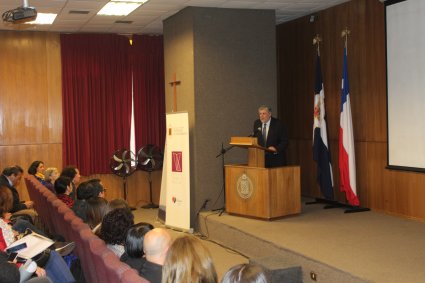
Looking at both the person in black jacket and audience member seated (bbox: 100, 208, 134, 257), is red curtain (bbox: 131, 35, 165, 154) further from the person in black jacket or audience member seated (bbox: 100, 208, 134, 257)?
audience member seated (bbox: 100, 208, 134, 257)

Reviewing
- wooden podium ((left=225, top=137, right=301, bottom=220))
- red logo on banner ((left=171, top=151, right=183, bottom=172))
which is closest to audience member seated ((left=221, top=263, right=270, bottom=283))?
wooden podium ((left=225, top=137, right=301, bottom=220))

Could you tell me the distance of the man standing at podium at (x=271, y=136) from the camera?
24.9ft

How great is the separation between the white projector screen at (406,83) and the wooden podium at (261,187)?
54.8 inches

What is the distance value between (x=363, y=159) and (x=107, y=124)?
16.6ft

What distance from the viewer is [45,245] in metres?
4.09

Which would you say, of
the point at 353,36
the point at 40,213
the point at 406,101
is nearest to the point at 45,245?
the point at 40,213

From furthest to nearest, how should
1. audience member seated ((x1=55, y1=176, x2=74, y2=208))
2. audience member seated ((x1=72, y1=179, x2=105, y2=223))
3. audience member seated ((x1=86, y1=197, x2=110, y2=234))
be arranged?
audience member seated ((x1=55, y1=176, x2=74, y2=208)), audience member seated ((x1=72, y1=179, x2=105, y2=223)), audience member seated ((x1=86, y1=197, x2=110, y2=234))

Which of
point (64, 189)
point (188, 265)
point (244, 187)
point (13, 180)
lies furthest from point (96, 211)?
point (13, 180)

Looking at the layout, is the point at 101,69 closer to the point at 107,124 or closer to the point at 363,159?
the point at 107,124

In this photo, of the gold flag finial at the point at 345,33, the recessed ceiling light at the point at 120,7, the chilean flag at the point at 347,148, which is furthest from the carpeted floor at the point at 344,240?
the recessed ceiling light at the point at 120,7

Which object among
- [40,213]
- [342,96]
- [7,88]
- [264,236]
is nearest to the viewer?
[264,236]

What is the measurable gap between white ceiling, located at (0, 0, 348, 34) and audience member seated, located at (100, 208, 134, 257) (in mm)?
4691

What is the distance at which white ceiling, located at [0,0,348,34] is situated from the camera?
7.91 m

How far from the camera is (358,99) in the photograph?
26.9 ft
